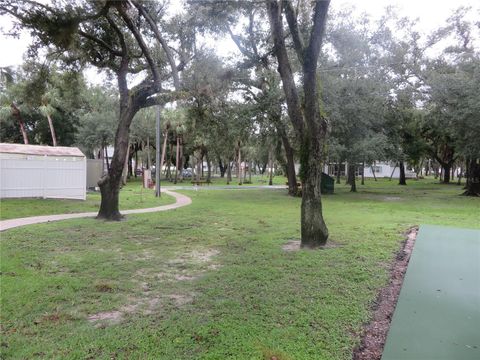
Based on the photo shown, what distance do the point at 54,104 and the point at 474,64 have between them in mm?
28693

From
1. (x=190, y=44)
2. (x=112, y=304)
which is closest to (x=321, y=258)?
(x=112, y=304)

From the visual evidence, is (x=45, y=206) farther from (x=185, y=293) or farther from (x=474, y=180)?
(x=474, y=180)

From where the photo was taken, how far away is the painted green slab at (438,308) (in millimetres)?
3424

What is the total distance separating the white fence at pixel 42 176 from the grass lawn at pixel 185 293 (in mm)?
6837

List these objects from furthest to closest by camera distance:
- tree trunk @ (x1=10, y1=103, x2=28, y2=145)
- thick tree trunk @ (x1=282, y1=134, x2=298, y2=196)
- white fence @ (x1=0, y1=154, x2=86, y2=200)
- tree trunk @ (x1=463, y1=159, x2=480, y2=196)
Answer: tree trunk @ (x1=10, y1=103, x2=28, y2=145) < tree trunk @ (x1=463, y1=159, x2=480, y2=196) < thick tree trunk @ (x1=282, y1=134, x2=298, y2=196) < white fence @ (x1=0, y1=154, x2=86, y2=200)

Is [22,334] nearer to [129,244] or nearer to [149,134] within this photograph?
[129,244]

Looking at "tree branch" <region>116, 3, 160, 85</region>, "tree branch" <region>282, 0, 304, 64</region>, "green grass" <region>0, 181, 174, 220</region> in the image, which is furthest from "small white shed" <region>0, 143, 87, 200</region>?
"tree branch" <region>282, 0, 304, 64</region>

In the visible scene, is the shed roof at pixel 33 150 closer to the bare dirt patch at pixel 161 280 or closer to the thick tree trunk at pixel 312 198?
the bare dirt patch at pixel 161 280

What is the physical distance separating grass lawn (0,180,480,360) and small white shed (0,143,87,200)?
6840 millimetres

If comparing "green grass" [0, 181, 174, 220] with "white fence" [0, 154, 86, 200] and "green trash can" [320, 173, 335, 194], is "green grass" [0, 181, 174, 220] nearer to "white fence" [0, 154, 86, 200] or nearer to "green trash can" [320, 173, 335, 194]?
"white fence" [0, 154, 86, 200]

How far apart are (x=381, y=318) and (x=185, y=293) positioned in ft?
7.70

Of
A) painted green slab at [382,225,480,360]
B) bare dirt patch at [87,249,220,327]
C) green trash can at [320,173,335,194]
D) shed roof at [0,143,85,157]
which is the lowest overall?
bare dirt patch at [87,249,220,327]

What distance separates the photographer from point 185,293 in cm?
478

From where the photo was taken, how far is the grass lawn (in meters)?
3.39
